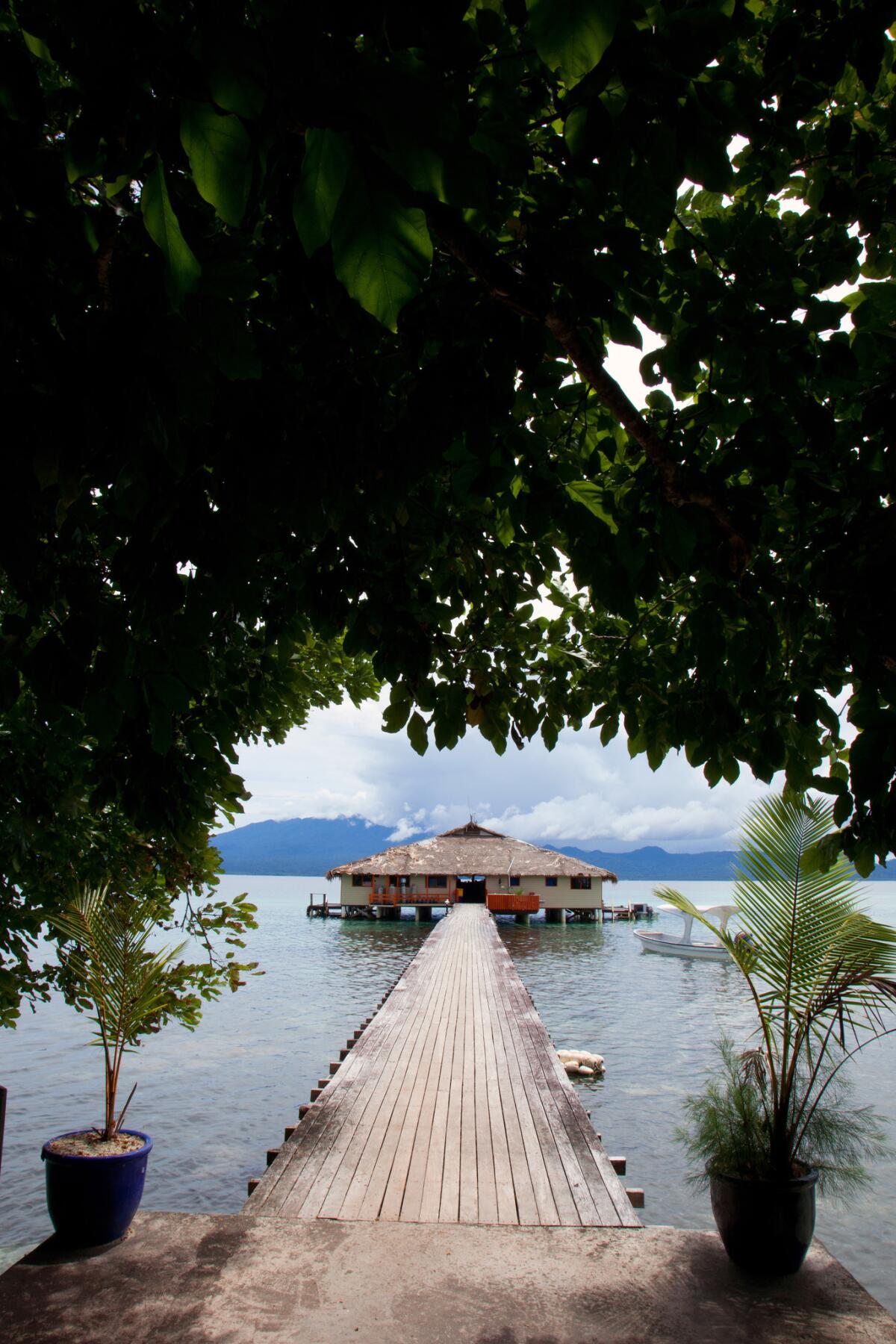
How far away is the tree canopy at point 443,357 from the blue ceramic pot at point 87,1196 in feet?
5.80

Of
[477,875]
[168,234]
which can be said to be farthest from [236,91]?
[477,875]

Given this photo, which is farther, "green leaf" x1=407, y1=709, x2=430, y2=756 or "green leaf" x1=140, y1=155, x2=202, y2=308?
"green leaf" x1=407, y1=709, x2=430, y2=756

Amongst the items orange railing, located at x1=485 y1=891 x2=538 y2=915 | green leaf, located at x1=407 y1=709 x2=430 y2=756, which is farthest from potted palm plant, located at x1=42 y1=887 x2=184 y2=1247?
orange railing, located at x1=485 y1=891 x2=538 y2=915

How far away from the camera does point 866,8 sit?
1842mm

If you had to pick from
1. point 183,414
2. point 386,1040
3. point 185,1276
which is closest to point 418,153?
point 183,414

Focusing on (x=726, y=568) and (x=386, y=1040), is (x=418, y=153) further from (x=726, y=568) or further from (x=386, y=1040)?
(x=386, y=1040)

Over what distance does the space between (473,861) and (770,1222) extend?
43426 millimetres

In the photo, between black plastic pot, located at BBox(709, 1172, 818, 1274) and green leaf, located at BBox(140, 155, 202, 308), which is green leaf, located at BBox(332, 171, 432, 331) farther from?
black plastic pot, located at BBox(709, 1172, 818, 1274)

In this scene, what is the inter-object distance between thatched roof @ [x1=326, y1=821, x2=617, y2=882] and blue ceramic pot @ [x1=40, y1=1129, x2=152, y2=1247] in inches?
1632

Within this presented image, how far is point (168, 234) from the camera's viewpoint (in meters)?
1.03

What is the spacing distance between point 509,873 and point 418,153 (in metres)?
45.6

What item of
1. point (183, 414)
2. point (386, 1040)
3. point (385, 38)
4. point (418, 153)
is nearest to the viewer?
point (418, 153)

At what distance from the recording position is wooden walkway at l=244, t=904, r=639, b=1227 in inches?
184

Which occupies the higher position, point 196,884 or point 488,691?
point 488,691
